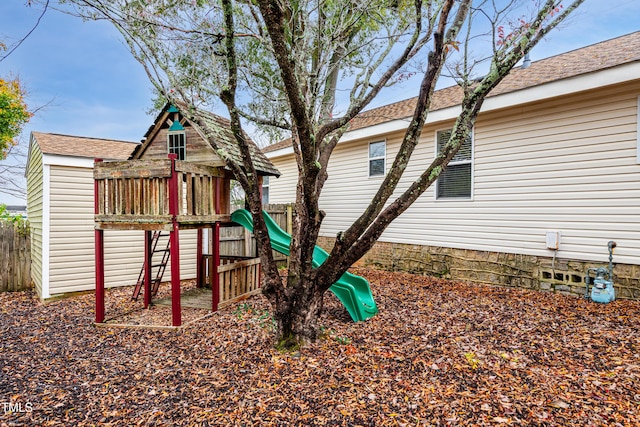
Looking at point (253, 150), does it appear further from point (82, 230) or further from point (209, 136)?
point (82, 230)

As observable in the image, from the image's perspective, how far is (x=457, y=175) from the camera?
23.2 feet

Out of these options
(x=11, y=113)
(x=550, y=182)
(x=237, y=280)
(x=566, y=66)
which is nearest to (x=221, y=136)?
(x=237, y=280)

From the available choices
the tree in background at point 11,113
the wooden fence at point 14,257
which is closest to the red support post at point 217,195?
the wooden fence at point 14,257

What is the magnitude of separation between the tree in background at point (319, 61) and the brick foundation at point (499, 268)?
3.37 metres

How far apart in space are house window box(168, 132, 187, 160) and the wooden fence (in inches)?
183

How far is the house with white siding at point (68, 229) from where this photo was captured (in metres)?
6.41

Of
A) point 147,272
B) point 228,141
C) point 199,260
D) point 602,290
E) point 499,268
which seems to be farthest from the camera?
point 199,260

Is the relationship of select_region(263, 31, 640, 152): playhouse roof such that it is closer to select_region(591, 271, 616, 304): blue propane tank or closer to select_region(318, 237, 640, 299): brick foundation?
select_region(318, 237, 640, 299): brick foundation

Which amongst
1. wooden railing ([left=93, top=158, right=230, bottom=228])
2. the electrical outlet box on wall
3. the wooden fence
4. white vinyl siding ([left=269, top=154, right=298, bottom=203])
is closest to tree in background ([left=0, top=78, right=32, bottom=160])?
the wooden fence

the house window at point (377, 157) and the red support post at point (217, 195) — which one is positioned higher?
the house window at point (377, 157)

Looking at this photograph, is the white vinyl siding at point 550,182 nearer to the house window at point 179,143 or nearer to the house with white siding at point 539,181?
the house with white siding at point 539,181

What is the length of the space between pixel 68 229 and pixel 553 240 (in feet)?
29.3

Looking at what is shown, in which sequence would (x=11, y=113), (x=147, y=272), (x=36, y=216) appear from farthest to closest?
(x=11, y=113)
(x=36, y=216)
(x=147, y=272)

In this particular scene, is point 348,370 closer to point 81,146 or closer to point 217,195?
point 217,195
